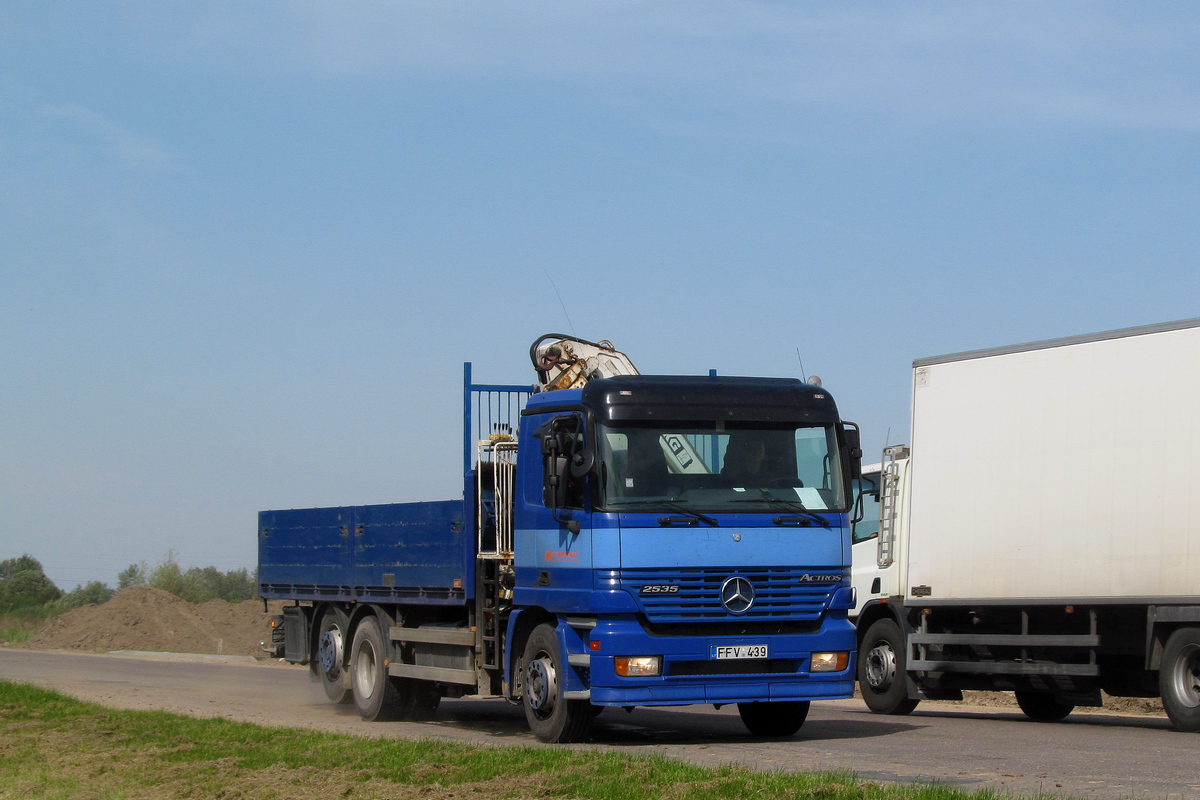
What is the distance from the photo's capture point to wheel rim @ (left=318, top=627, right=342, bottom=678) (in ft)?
55.1

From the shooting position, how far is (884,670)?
1697 centimetres

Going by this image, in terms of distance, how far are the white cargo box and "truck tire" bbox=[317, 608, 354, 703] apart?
650 centimetres

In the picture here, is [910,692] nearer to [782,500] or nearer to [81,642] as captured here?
[782,500]

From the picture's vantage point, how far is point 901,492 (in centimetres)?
1686

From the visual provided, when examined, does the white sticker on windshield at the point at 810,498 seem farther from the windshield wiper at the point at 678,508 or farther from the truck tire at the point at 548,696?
the truck tire at the point at 548,696

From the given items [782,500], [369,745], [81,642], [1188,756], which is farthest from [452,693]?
[81,642]

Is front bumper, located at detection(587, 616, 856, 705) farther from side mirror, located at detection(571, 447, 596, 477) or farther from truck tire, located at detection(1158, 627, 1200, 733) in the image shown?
truck tire, located at detection(1158, 627, 1200, 733)

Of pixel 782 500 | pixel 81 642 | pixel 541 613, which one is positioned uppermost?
pixel 782 500

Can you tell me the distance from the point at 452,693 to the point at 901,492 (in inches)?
226

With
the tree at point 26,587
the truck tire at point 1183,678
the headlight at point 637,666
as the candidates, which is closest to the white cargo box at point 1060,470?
the truck tire at point 1183,678

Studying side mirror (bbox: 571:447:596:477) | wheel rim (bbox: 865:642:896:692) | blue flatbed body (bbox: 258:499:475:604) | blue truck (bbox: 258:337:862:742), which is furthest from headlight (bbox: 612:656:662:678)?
wheel rim (bbox: 865:642:896:692)

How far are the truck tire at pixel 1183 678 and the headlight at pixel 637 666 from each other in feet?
16.4

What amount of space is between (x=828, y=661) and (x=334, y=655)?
6854mm

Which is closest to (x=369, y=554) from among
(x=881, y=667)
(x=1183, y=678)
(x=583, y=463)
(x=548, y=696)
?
(x=548, y=696)
